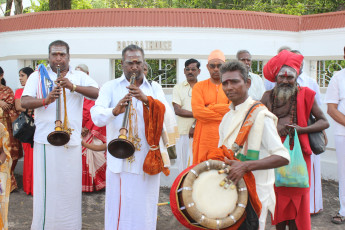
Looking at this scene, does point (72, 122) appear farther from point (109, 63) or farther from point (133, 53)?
point (109, 63)

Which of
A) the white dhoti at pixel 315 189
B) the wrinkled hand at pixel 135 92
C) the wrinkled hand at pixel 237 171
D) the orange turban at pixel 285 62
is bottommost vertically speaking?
the white dhoti at pixel 315 189

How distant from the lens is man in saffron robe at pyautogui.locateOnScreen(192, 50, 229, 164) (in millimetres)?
5289

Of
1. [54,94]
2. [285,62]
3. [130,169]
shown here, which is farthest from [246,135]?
[54,94]

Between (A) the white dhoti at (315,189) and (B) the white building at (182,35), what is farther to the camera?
(B) the white building at (182,35)

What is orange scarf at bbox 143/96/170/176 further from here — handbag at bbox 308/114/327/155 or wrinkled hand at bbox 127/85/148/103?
handbag at bbox 308/114/327/155

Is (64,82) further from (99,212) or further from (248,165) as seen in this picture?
(248,165)

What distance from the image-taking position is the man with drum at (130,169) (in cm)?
417

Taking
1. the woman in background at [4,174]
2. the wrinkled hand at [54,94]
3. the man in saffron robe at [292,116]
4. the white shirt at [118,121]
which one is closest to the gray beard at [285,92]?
the man in saffron robe at [292,116]

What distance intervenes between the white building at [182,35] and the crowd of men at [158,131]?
81.5 inches

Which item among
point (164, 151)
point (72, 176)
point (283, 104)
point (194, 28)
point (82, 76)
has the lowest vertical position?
point (72, 176)

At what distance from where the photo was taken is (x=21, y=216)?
608cm

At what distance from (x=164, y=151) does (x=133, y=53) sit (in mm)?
972

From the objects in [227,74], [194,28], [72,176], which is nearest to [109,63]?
[194,28]

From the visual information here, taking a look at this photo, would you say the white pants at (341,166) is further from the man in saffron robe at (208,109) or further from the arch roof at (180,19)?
the arch roof at (180,19)
